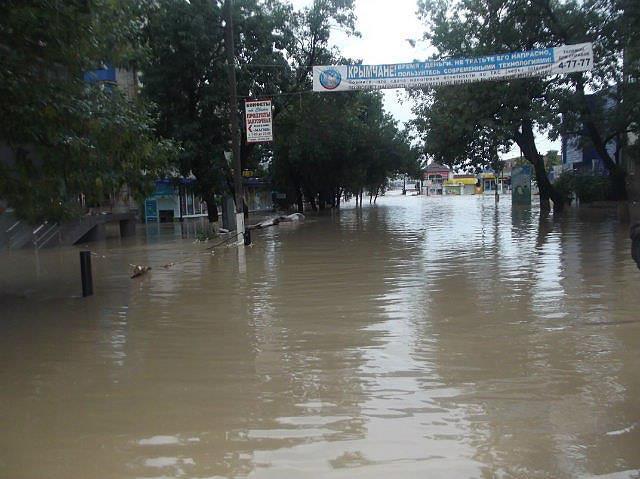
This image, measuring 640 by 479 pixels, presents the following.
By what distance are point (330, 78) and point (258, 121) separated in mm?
2406

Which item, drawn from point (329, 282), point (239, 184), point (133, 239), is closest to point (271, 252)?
point (239, 184)

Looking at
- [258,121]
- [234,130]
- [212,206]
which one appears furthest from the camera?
[212,206]

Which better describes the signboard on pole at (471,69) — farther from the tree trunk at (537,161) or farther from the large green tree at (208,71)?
the tree trunk at (537,161)

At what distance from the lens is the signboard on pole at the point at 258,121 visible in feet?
55.6

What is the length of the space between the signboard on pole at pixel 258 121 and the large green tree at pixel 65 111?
7054 millimetres

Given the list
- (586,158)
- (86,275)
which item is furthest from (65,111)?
(586,158)

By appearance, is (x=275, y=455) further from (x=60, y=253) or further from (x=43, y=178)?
(x=60, y=253)

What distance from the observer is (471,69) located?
16.1 m

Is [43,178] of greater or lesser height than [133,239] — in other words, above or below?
above

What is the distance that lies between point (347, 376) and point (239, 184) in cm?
1346

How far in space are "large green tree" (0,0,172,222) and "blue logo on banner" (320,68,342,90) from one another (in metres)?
7.39

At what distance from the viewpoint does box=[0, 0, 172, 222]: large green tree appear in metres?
7.03

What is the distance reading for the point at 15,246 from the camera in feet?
63.2

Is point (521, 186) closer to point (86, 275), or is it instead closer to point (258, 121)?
point (258, 121)
